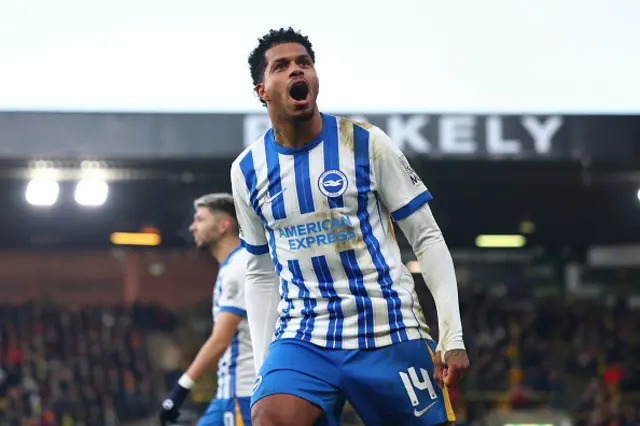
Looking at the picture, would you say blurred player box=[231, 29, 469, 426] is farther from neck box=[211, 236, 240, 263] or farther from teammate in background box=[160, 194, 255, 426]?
neck box=[211, 236, 240, 263]

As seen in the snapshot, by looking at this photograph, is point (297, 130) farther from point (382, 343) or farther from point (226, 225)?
point (226, 225)

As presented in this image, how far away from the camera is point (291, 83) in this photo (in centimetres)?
358

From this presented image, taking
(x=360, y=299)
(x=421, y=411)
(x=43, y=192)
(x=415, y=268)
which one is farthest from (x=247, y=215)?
(x=43, y=192)

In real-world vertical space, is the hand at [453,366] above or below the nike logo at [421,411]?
above

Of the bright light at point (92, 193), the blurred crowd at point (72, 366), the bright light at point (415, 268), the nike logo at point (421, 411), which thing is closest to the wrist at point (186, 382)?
the bright light at point (415, 268)

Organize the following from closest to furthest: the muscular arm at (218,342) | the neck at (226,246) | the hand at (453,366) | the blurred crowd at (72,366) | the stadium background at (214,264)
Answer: the hand at (453,366) → the muscular arm at (218,342) → the neck at (226,246) → the stadium background at (214,264) → the blurred crowd at (72,366)

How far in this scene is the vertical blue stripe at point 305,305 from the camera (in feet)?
11.7

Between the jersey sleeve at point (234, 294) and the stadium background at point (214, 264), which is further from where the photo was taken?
the stadium background at point (214, 264)

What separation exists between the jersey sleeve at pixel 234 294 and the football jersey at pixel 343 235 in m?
1.89

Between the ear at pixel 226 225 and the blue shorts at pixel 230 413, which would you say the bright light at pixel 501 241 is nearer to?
the ear at pixel 226 225

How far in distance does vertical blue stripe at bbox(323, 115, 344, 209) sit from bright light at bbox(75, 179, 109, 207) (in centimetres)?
1037

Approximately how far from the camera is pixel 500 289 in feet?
66.0

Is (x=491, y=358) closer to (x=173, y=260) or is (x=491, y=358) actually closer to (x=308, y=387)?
(x=173, y=260)

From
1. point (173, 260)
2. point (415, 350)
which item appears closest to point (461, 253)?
point (173, 260)
